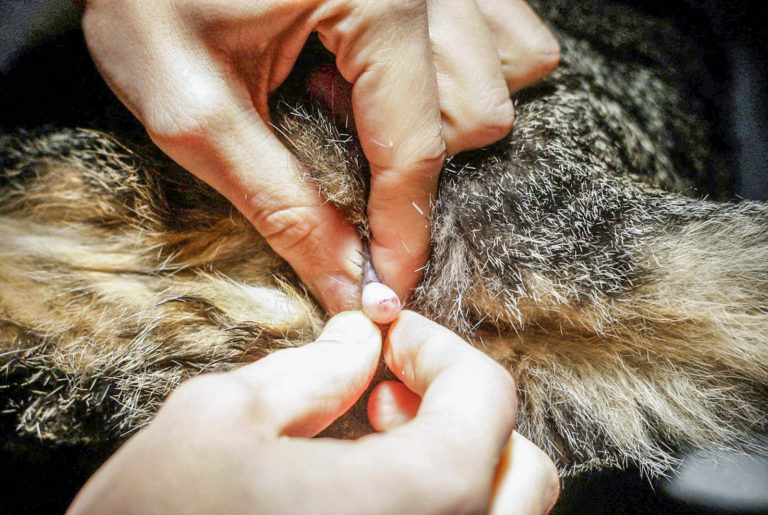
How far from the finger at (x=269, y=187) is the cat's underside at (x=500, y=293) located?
0.13ft

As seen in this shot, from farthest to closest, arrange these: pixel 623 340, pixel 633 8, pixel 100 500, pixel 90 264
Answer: pixel 633 8
pixel 90 264
pixel 623 340
pixel 100 500

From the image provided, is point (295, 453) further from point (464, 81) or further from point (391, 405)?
point (464, 81)

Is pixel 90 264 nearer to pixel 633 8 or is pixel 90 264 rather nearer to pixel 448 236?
pixel 448 236

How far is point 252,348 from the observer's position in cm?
75

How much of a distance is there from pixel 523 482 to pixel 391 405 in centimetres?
20

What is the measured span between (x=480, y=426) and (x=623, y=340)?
415 mm

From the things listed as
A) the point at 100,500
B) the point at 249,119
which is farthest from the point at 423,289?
the point at 100,500

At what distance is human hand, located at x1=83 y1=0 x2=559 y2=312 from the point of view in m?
0.62

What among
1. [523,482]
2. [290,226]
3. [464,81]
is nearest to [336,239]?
[290,226]

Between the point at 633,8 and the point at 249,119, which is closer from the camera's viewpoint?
the point at 249,119

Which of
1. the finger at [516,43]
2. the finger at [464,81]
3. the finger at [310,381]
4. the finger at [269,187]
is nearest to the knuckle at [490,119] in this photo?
the finger at [464,81]

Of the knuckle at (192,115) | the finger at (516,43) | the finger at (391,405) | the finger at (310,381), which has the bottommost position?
the finger at (391,405)

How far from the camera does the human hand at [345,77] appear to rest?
0.62 m

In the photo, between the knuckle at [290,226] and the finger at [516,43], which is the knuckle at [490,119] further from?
the knuckle at [290,226]
